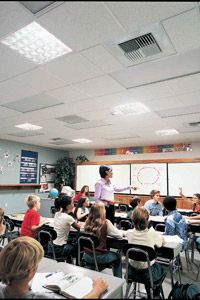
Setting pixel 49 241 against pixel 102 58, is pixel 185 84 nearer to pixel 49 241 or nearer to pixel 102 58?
pixel 102 58

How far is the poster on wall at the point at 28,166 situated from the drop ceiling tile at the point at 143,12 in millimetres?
7375

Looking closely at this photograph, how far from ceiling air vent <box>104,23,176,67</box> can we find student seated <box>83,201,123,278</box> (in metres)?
1.85

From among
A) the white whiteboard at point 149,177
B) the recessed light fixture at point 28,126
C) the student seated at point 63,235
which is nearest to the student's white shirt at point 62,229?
the student seated at point 63,235

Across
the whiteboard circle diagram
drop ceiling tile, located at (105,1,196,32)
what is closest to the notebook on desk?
drop ceiling tile, located at (105,1,196,32)

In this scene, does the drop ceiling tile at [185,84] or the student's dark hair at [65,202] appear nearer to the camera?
the drop ceiling tile at [185,84]

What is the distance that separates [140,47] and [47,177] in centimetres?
791

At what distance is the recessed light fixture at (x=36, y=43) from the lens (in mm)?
2121

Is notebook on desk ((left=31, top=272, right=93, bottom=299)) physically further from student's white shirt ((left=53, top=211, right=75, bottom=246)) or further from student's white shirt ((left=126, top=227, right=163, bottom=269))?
student's white shirt ((left=53, top=211, right=75, bottom=246))

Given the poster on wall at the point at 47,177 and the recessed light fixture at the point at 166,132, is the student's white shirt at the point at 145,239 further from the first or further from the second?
→ the poster on wall at the point at 47,177

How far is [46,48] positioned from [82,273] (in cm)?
215

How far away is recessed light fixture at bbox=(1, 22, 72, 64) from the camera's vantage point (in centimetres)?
212

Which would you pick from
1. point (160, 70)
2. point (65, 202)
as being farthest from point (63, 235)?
point (160, 70)

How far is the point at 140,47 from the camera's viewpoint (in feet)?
7.63

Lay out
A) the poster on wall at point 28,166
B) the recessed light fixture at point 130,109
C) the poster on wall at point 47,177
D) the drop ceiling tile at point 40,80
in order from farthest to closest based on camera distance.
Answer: the poster on wall at point 47,177, the poster on wall at point 28,166, the recessed light fixture at point 130,109, the drop ceiling tile at point 40,80
